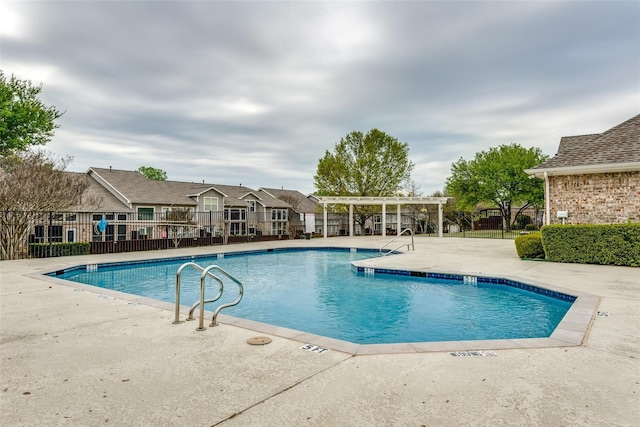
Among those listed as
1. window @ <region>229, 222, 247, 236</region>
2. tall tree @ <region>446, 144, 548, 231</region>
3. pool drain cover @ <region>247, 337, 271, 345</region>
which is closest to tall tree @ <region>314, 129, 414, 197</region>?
tall tree @ <region>446, 144, 548, 231</region>

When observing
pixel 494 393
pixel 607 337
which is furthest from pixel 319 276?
pixel 494 393

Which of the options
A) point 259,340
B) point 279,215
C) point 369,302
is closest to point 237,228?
point 279,215

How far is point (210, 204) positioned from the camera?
1208 inches

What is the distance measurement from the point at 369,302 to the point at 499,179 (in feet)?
78.7

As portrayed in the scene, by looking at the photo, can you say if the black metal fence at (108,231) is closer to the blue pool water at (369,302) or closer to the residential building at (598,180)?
the blue pool water at (369,302)

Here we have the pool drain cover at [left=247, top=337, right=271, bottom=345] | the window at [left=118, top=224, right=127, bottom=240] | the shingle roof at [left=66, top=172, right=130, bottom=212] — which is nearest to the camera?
the pool drain cover at [left=247, top=337, right=271, bottom=345]

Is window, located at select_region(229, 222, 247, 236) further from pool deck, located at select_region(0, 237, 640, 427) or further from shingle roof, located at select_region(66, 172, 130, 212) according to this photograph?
pool deck, located at select_region(0, 237, 640, 427)

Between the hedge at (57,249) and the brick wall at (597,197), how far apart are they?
1881 centimetres

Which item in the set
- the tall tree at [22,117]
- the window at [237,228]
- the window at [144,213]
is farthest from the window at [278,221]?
the tall tree at [22,117]

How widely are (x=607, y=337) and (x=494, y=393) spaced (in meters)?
2.40

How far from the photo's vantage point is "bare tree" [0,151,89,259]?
41.4 ft

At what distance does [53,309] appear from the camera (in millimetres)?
5461

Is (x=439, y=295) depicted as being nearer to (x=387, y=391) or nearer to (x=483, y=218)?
(x=387, y=391)

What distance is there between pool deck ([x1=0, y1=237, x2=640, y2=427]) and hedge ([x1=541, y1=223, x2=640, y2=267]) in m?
6.43
